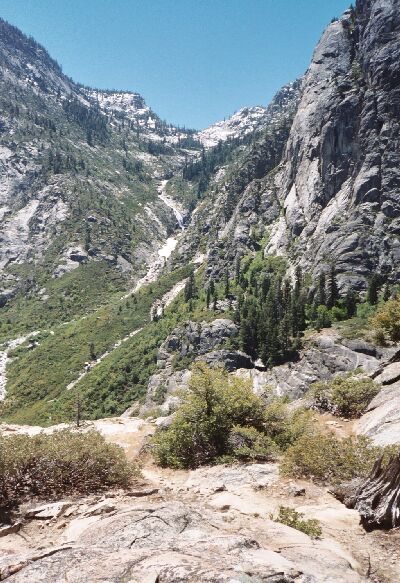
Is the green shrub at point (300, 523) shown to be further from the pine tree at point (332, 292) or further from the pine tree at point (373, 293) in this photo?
the pine tree at point (332, 292)

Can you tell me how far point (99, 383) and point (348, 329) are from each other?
239ft

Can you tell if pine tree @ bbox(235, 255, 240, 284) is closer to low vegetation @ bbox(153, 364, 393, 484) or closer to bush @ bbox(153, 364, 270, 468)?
low vegetation @ bbox(153, 364, 393, 484)

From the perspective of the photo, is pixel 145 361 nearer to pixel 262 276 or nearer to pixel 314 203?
pixel 262 276

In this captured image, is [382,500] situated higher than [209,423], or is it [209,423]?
[209,423]

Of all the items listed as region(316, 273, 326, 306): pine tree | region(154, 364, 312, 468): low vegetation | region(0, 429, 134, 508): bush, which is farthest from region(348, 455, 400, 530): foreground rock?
region(316, 273, 326, 306): pine tree

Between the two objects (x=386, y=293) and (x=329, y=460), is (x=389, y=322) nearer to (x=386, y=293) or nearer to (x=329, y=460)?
(x=329, y=460)

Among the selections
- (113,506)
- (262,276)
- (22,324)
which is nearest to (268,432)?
(113,506)

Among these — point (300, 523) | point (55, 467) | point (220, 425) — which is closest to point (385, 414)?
point (220, 425)

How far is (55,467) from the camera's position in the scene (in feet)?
51.3

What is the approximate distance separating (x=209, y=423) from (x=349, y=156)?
138 metres

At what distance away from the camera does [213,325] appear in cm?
12100

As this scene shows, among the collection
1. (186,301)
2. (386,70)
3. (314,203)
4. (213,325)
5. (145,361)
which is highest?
(386,70)

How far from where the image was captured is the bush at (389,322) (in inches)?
1321

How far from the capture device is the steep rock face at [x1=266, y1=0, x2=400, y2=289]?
A: 120 m
